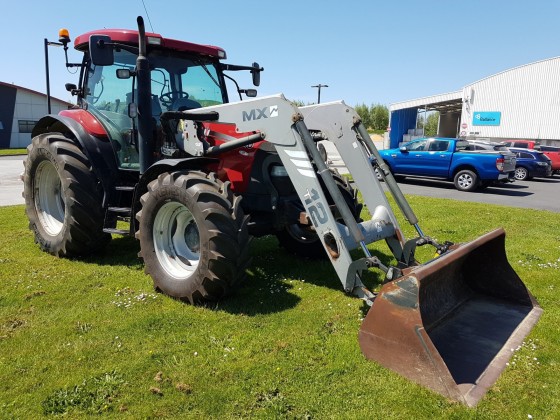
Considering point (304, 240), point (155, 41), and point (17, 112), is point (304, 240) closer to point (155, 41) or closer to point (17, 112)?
point (155, 41)

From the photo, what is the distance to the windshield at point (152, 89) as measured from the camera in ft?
16.9

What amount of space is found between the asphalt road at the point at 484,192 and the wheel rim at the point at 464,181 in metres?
0.30

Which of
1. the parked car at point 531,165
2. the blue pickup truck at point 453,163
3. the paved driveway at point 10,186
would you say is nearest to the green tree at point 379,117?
the parked car at point 531,165

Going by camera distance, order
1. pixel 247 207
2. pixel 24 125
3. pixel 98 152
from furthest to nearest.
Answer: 1. pixel 24 125
2. pixel 98 152
3. pixel 247 207

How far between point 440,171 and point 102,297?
13.4 meters

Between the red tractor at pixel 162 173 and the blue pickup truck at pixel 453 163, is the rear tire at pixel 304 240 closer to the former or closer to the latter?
the red tractor at pixel 162 173

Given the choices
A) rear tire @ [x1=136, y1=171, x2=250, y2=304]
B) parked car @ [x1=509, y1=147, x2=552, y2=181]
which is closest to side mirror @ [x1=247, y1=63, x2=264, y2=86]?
rear tire @ [x1=136, y1=171, x2=250, y2=304]

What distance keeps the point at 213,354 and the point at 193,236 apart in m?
1.45

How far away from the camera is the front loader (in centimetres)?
320

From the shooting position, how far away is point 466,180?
14773 millimetres

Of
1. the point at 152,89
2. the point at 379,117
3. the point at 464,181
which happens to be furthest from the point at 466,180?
the point at 379,117

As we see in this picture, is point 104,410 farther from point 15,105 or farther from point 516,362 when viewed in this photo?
point 15,105

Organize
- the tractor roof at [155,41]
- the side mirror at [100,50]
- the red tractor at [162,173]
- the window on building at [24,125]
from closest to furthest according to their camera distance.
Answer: the red tractor at [162,173] → the side mirror at [100,50] → the tractor roof at [155,41] → the window on building at [24,125]

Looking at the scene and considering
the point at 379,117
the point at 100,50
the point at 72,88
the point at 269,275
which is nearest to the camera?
the point at 100,50
